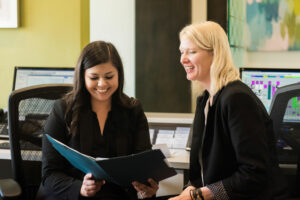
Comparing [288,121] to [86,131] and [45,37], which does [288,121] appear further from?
[45,37]

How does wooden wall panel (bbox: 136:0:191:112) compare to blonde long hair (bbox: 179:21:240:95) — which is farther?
wooden wall panel (bbox: 136:0:191:112)

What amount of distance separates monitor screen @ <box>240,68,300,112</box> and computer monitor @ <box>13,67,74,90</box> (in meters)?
1.08

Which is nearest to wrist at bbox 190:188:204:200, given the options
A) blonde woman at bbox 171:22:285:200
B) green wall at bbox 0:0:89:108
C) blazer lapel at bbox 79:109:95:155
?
blonde woman at bbox 171:22:285:200

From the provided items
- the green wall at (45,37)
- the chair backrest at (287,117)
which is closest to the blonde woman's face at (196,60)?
the chair backrest at (287,117)

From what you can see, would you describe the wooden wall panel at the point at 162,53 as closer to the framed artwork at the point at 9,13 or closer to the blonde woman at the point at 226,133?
the framed artwork at the point at 9,13

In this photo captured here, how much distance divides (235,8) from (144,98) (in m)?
0.89

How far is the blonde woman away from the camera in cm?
141

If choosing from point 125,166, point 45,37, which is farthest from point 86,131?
point 45,37

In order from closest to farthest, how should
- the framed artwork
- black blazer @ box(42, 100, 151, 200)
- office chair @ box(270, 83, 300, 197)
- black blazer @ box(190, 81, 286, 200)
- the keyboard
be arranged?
black blazer @ box(190, 81, 286, 200) < black blazer @ box(42, 100, 151, 200) < office chair @ box(270, 83, 300, 197) < the keyboard < the framed artwork

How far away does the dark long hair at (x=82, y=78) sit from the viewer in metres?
1.78

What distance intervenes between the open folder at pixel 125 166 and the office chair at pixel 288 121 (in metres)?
0.61

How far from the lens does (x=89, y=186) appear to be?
1.64 m

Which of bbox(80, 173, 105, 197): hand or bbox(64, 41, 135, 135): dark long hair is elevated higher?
bbox(64, 41, 135, 135): dark long hair

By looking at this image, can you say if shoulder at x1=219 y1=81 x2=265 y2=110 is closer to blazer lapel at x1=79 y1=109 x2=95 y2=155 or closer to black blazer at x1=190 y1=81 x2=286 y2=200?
black blazer at x1=190 y1=81 x2=286 y2=200
